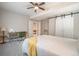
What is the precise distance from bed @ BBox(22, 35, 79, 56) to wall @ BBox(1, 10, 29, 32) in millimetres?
228

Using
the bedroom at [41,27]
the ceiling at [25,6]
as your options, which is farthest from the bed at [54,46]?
the ceiling at [25,6]

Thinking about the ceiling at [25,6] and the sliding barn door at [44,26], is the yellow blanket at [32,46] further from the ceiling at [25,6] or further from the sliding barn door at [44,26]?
the ceiling at [25,6]

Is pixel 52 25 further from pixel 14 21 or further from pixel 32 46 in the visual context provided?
pixel 14 21

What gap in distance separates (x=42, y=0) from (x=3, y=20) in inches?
26.7

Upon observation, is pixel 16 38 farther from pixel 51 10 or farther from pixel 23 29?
pixel 51 10

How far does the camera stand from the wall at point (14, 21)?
4.70ft

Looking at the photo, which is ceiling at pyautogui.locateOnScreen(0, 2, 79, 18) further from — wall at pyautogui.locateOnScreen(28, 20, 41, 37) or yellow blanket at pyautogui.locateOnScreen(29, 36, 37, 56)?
yellow blanket at pyautogui.locateOnScreen(29, 36, 37, 56)

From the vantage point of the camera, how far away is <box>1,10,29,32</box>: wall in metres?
1.43

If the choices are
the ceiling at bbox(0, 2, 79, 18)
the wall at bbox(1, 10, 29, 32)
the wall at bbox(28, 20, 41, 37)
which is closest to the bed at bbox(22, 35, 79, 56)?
the wall at bbox(28, 20, 41, 37)

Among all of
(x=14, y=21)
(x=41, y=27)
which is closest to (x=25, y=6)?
(x=14, y=21)

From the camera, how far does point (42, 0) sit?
56.0 inches

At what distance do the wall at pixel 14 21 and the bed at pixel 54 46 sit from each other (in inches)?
9.0

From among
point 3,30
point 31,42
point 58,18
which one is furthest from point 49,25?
point 3,30

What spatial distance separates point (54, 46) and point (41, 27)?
1.17 ft
